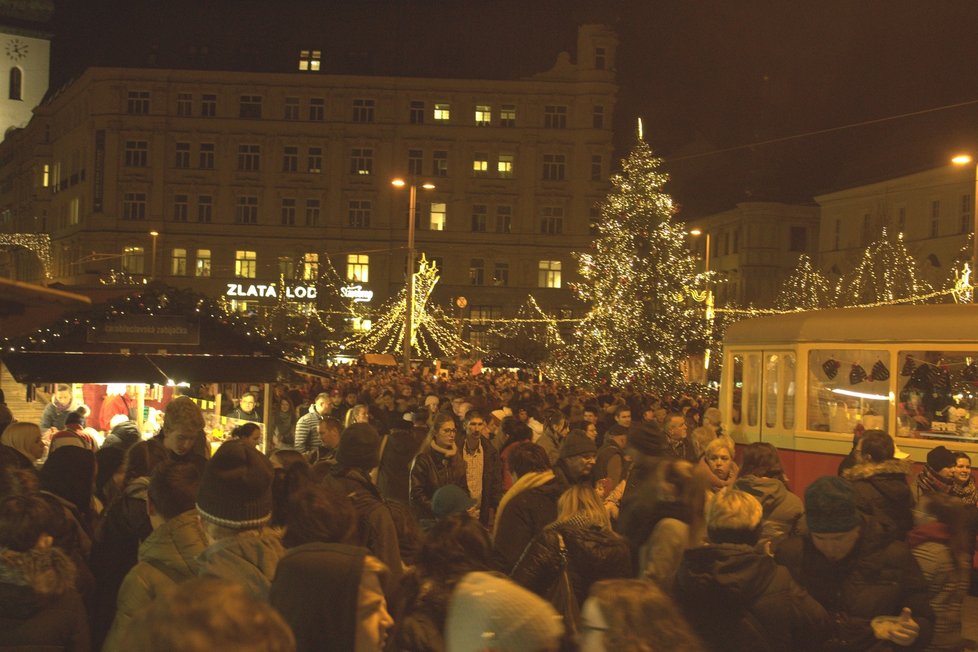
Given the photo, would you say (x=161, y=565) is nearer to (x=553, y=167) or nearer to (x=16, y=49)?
(x=553, y=167)

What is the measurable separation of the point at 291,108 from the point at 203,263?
33.7 feet

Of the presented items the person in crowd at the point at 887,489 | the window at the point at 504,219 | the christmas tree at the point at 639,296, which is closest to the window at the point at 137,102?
the window at the point at 504,219

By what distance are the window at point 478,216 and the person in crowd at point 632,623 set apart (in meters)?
69.5

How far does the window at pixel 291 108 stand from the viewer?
72.1 metres

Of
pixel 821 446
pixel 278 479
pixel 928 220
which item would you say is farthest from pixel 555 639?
pixel 928 220

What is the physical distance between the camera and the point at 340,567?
4613 millimetres

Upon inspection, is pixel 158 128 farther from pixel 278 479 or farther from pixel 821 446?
pixel 278 479

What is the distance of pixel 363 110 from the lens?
236 ft

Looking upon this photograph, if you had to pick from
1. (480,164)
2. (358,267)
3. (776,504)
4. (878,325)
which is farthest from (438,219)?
(776,504)

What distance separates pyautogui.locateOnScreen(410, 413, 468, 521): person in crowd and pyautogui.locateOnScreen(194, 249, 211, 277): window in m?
63.8

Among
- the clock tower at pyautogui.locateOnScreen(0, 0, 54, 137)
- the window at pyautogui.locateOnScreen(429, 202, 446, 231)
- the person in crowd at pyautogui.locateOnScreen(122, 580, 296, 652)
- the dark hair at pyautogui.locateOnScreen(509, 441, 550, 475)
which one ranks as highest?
the clock tower at pyautogui.locateOnScreen(0, 0, 54, 137)

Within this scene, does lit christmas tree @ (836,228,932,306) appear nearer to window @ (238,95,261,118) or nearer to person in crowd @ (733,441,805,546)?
window @ (238,95,261,118)

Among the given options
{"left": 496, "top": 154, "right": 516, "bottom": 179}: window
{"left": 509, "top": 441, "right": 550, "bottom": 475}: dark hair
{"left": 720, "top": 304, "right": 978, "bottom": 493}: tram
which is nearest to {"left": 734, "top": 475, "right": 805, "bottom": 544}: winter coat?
{"left": 509, "top": 441, "right": 550, "bottom": 475}: dark hair

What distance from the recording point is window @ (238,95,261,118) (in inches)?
2835
